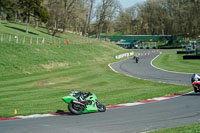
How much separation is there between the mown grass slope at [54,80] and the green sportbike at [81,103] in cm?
221

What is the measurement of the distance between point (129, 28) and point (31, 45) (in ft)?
410

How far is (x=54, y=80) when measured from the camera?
36.6 meters

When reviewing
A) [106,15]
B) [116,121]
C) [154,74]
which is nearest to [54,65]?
[154,74]

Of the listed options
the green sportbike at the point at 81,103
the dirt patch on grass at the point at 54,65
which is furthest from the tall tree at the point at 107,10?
the green sportbike at the point at 81,103

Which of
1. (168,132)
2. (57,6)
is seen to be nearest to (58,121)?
(168,132)

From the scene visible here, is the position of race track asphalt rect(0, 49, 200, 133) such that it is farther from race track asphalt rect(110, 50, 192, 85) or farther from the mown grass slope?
race track asphalt rect(110, 50, 192, 85)

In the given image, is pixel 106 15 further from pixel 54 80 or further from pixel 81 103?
pixel 81 103

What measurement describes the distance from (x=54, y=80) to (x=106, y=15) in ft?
253

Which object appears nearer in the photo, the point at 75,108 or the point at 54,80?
the point at 75,108

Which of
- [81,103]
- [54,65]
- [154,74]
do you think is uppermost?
[81,103]

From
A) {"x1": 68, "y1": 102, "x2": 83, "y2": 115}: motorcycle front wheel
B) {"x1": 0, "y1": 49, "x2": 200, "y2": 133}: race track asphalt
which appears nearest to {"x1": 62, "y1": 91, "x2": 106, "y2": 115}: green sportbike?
{"x1": 68, "y1": 102, "x2": 83, "y2": 115}: motorcycle front wheel

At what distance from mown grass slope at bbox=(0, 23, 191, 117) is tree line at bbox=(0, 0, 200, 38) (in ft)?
45.4

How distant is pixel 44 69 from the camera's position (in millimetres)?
47688

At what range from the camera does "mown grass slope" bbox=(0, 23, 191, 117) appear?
2110cm
